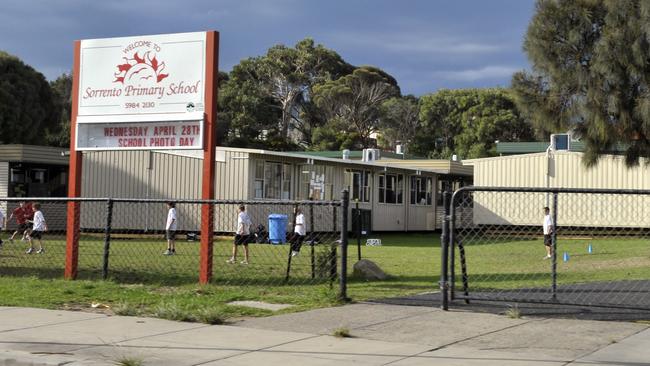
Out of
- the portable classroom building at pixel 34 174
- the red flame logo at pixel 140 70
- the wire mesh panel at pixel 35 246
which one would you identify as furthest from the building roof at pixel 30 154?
the red flame logo at pixel 140 70

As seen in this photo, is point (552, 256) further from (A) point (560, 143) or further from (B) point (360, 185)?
(A) point (560, 143)

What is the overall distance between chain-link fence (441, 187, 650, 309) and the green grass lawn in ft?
0.26

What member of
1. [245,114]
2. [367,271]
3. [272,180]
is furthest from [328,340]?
[245,114]

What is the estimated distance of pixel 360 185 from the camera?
36000 millimetres

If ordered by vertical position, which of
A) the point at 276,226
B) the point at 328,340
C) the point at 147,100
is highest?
the point at 147,100

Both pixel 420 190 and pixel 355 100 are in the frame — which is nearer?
pixel 420 190

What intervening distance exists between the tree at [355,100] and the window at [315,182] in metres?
31.0

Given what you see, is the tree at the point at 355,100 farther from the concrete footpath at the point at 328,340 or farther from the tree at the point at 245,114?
the concrete footpath at the point at 328,340

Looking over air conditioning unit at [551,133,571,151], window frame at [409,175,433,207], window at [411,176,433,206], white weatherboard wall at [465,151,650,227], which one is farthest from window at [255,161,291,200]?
air conditioning unit at [551,133,571,151]

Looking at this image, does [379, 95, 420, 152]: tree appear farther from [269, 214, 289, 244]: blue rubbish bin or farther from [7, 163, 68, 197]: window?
[269, 214, 289, 244]: blue rubbish bin

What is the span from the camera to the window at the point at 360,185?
117ft

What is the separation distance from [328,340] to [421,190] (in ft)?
111

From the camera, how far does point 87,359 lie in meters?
7.18

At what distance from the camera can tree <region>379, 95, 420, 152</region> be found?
222ft
